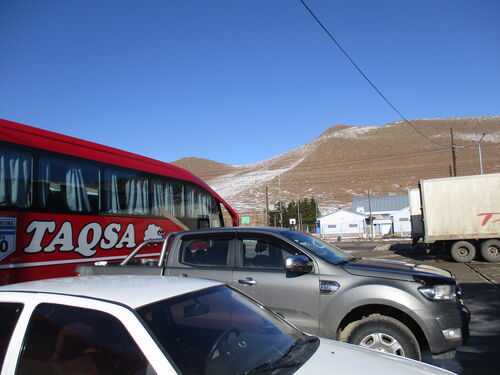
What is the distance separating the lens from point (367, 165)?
142250 millimetres

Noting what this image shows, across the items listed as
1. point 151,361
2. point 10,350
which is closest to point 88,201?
point 10,350

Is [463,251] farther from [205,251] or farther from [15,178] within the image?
[15,178]

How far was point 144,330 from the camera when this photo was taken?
2.23 meters

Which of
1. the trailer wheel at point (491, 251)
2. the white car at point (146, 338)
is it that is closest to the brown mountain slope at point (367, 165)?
the trailer wheel at point (491, 251)

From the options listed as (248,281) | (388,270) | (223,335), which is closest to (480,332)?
(388,270)

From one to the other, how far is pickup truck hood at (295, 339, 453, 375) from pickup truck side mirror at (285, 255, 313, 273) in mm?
1511

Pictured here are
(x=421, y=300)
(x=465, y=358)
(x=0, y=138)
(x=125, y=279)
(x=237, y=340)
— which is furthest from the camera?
(x=0, y=138)

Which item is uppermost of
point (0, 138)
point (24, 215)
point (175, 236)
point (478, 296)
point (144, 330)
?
point (0, 138)

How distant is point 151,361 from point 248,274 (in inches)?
111

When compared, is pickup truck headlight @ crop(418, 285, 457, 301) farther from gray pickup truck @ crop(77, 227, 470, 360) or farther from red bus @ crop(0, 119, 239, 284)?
red bus @ crop(0, 119, 239, 284)

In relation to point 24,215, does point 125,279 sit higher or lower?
lower

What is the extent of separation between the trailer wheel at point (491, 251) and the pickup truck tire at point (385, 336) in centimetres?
1595

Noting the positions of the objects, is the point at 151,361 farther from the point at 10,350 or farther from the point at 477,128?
the point at 477,128

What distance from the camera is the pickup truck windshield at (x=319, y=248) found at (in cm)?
491
